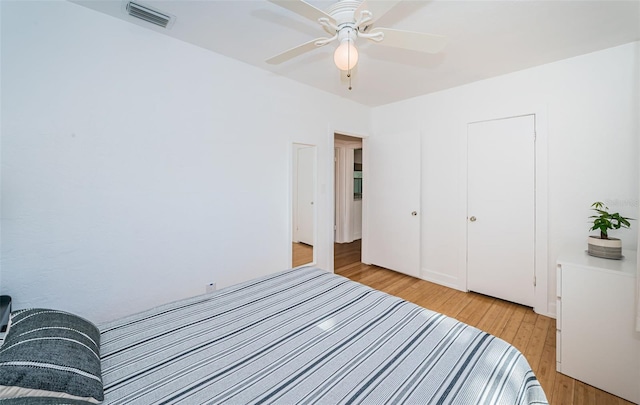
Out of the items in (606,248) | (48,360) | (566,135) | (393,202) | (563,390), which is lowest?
(563,390)

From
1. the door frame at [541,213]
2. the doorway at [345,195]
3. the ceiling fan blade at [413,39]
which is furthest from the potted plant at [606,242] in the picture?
the doorway at [345,195]

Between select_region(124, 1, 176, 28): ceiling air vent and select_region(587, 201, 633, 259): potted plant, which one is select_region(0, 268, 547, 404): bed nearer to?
select_region(587, 201, 633, 259): potted plant

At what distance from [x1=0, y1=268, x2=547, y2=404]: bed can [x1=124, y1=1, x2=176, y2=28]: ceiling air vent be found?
1972 millimetres

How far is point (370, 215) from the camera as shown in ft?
13.1

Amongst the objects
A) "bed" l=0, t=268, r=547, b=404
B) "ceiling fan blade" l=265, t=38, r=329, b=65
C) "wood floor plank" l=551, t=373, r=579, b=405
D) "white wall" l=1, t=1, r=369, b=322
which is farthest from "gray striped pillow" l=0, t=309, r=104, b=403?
"wood floor plank" l=551, t=373, r=579, b=405

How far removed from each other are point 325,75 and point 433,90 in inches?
57.1

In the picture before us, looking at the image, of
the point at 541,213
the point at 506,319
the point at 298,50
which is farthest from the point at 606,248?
the point at 298,50

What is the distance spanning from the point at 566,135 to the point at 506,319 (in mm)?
1863

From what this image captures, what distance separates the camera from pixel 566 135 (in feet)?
7.66

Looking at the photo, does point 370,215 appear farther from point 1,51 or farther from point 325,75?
point 1,51

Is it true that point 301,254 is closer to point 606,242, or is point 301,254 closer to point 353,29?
point 353,29

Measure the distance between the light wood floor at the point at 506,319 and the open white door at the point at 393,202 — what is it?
9.9 inches

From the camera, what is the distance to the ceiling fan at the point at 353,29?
3.97 feet

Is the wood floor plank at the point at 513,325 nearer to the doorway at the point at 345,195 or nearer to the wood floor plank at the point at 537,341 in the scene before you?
the wood floor plank at the point at 537,341
